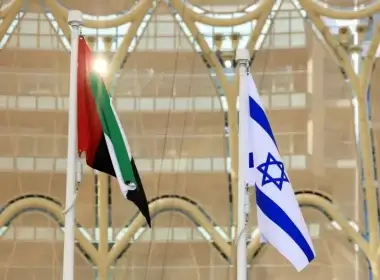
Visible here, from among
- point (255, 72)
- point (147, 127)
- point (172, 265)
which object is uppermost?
point (255, 72)

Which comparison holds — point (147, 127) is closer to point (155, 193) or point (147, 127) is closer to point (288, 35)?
point (155, 193)

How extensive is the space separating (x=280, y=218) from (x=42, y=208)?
2432 millimetres

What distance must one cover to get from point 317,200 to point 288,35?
1245 mm

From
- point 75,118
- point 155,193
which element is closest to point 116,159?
point 75,118

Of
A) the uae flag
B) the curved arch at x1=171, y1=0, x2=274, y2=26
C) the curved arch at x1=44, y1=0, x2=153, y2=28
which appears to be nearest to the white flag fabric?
the uae flag

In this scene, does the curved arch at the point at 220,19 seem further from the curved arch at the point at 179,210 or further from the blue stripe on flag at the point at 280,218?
the blue stripe on flag at the point at 280,218

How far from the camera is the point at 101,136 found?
3475mm

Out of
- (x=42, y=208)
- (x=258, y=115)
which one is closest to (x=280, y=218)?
(x=258, y=115)

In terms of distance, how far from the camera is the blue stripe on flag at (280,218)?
347 cm

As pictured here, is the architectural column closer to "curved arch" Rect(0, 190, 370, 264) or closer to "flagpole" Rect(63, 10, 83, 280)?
"curved arch" Rect(0, 190, 370, 264)

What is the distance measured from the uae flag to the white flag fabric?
1.76 ft

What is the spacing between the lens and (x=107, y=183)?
214 inches

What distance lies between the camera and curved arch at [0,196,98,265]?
534cm

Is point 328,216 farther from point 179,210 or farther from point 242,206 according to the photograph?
point 242,206
